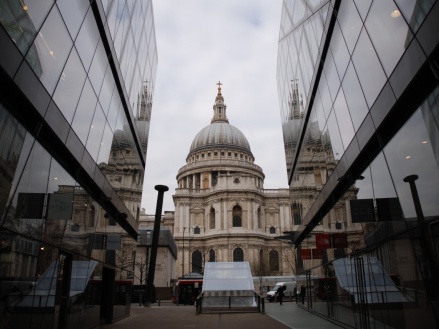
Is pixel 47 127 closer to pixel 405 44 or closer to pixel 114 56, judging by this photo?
pixel 114 56

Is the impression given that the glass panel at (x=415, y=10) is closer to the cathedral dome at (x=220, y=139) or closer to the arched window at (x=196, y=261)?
the arched window at (x=196, y=261)

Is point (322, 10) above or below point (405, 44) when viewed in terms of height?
above

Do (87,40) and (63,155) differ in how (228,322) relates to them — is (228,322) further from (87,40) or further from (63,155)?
(87,40)

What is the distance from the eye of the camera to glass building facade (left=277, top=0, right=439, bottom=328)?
7852mm

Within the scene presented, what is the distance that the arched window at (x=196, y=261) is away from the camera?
88.1 m

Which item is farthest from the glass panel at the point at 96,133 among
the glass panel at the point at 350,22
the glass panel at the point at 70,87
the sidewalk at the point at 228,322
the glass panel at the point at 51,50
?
the glass panel at the point at 350,22

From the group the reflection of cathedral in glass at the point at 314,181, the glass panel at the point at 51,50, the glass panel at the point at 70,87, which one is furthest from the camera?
the reflection of cathedral in glass at the point at 314,181

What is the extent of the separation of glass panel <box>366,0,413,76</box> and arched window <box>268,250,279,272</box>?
80.1 meters

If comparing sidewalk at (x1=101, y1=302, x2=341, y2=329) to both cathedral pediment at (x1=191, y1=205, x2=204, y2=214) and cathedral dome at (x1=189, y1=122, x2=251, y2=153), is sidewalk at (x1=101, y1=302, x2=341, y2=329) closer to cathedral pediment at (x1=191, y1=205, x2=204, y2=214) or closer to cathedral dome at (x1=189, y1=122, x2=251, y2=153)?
cathedral pediment at (x1=191, y1=205, x2=204, y2=214)

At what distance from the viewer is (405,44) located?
8.30 meters

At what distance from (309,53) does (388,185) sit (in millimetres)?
10574

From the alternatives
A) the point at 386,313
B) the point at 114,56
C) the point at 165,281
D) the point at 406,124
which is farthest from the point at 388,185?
the point at 165,281

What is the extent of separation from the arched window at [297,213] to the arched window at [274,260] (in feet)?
183

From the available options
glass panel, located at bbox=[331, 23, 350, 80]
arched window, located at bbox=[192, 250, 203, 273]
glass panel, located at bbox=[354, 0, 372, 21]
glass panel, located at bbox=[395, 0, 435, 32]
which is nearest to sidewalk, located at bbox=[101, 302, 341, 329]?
glass panel, located at bbox=[331, 23, 350, 80]
